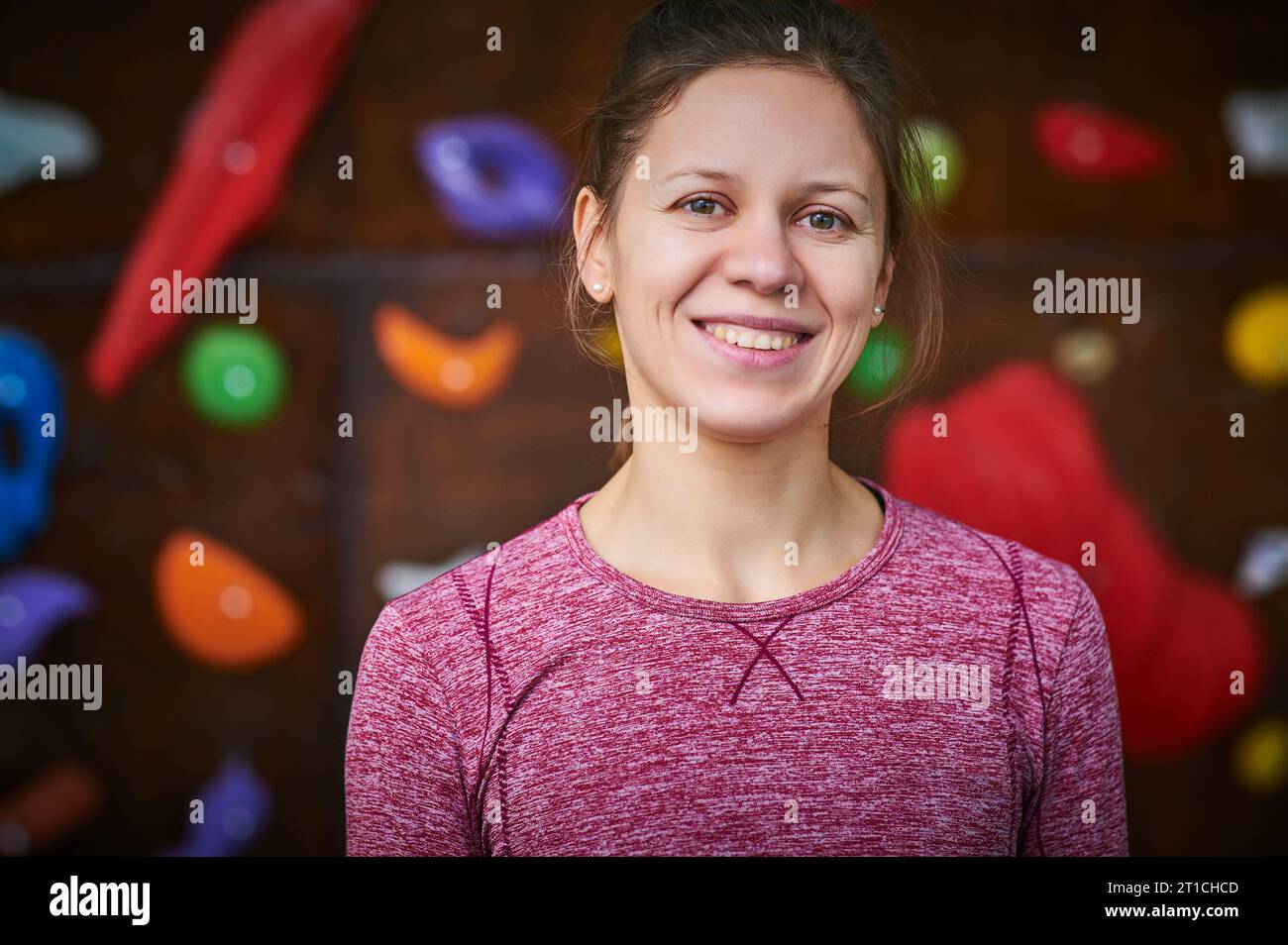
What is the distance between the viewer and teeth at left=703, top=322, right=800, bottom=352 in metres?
0.93

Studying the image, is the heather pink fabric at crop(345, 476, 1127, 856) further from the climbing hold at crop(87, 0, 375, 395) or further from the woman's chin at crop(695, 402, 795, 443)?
the climbing hold at crop(87, 0, 375, 395)

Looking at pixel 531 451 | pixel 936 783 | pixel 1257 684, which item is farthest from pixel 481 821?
pixel 1257 684

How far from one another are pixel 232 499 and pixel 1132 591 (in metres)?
1.36

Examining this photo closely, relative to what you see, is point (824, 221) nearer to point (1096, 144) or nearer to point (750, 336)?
point (750, 336)

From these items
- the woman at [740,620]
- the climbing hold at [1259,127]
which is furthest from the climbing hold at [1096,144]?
the woman at [740,620]

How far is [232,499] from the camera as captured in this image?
1.67 meters

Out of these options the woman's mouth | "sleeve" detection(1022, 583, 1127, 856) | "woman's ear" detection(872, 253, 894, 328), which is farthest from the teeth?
"sleeve" detection(1022, 583, 1127, 856)

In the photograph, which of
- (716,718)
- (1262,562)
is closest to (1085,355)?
(1262,562)

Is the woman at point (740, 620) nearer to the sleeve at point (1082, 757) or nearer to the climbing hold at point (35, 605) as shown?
the sleeve at point (1082, 757)

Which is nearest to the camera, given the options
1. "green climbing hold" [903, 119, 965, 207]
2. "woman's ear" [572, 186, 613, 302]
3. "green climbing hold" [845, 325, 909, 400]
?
"woman's ear" [572, 186, 613, 302]

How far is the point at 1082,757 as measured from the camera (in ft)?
3.23

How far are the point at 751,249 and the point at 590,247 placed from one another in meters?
0.18

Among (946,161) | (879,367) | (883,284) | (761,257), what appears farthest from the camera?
(946,161)
